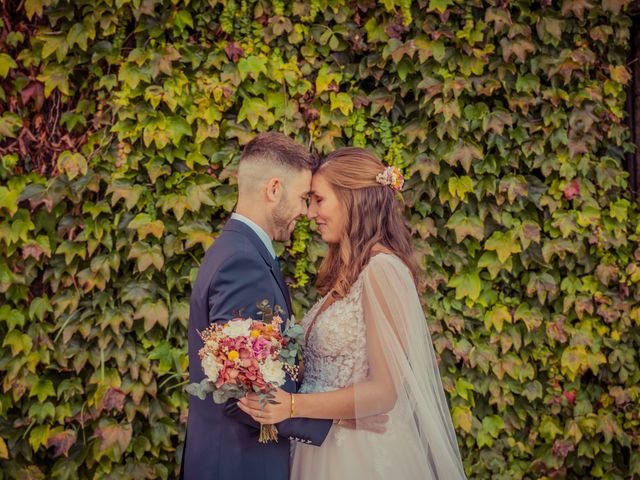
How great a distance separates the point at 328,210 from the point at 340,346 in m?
0.56

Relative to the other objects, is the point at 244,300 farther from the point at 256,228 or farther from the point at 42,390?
the point at 42,390

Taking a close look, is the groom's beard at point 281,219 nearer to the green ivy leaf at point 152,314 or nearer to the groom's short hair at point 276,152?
the groom's short hair at point 276,152

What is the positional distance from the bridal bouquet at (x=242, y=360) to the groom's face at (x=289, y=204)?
1.98ft

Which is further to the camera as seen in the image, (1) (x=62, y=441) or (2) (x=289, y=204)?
(1) (x=62, y=441)

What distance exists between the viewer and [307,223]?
3652 mm

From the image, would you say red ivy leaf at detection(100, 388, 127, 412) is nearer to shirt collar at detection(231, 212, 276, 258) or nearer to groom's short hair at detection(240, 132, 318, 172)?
shirt collar at detection(231, 212, 276, 258)

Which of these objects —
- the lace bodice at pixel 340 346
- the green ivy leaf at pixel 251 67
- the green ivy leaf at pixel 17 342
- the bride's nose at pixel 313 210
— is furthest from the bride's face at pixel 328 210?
the green ivy leaf at pixel 17 342

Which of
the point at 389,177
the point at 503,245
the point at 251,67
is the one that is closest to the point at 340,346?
the point at 389,177

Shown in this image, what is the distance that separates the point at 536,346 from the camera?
382 cm

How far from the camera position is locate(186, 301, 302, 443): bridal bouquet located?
1.99 metres

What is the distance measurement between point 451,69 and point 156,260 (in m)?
1.95

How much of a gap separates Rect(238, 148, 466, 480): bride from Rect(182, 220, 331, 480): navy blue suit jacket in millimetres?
171

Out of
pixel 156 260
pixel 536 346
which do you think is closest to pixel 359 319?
pixel 156 260

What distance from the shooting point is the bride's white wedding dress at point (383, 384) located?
2453 millimetres
